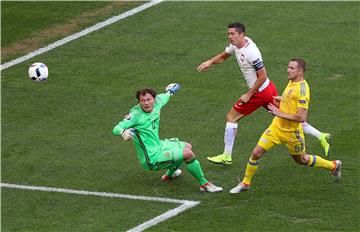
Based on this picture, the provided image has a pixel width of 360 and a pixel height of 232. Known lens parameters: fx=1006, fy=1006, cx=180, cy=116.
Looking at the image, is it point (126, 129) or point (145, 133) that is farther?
point (145, 133)

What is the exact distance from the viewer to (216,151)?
17.5m

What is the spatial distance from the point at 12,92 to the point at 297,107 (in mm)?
7545

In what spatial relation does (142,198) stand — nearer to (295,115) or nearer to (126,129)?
(126,129)

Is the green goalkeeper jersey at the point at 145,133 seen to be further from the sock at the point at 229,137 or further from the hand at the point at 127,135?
the sock at the point at 229,137

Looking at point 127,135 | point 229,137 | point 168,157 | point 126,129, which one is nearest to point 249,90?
point 229,137

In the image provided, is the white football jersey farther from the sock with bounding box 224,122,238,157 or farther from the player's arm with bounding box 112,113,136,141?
the player's arm with bounding box 112,113,136,141

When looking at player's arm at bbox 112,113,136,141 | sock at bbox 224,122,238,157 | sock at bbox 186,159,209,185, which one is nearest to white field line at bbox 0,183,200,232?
sock at bbox 186,159,209,185

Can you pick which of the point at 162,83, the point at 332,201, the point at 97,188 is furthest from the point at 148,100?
the point at 162,83

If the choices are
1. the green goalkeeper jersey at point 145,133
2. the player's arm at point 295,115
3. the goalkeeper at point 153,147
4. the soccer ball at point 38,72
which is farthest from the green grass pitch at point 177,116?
the player's arm at point 295,115

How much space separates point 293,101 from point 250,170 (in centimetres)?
127

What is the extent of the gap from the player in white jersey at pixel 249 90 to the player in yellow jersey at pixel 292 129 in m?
0.95

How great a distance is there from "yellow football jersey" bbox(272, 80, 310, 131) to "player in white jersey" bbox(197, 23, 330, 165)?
1205mm

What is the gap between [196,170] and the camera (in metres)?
15.7

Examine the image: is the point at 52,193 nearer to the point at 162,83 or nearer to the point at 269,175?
the point at 269,175
